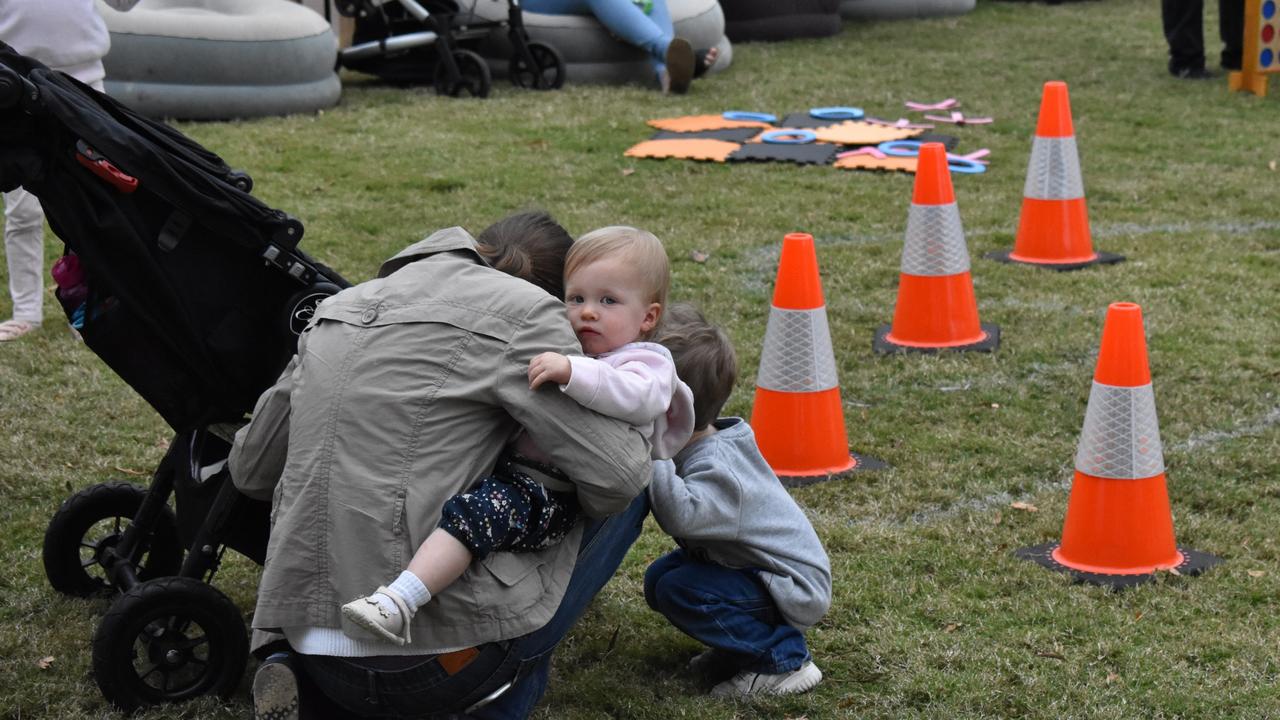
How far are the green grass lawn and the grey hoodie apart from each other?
0.27 m

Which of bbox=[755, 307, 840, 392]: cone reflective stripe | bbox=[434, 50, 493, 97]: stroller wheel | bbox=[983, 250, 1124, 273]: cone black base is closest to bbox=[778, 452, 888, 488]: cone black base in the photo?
bbox=[755, 307, 840, 392]: cone reflective stripe

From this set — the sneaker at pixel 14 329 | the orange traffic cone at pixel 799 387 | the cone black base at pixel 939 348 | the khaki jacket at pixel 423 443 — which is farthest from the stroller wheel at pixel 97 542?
the cone black base at pixel 939 348

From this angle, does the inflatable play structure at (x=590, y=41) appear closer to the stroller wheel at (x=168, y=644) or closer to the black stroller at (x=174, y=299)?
the black stroller at (x=174, y=299)

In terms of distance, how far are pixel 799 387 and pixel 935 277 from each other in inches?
54.8

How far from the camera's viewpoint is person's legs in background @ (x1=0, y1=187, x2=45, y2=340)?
6.21 m

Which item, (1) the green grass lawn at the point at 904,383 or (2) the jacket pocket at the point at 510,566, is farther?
(1) the green grass lawn at the point at 904,383

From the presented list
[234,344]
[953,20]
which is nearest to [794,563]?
[234,344]

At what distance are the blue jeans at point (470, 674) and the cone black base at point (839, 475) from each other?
66.7 inches

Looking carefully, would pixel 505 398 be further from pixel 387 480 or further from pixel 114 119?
pixel 114 119

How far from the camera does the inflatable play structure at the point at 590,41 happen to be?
1207 cm

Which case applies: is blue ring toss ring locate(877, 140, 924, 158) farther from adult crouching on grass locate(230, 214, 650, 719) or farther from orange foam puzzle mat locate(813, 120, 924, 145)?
adult crouching on grass locate(230, 214, 650, 719)

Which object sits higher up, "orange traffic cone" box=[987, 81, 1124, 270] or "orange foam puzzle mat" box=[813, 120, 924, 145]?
"orange traffic cone" box=[987, 81, 1124, 270]

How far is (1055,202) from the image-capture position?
720 cm

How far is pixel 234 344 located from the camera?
332 centimetres
